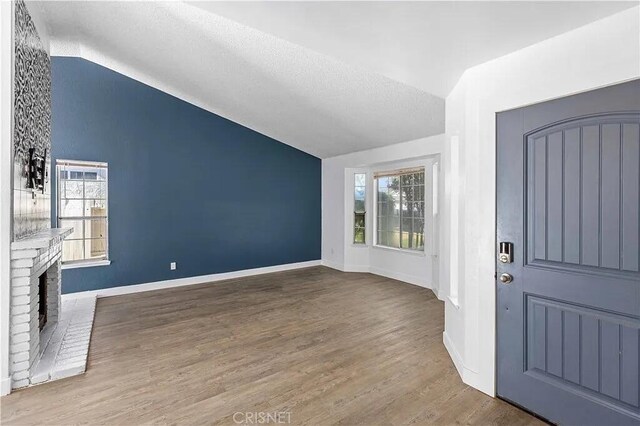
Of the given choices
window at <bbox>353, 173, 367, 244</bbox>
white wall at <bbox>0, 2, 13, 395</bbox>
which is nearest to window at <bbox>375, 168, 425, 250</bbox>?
window at <bbox>353, 173, 367, 244</bbox>

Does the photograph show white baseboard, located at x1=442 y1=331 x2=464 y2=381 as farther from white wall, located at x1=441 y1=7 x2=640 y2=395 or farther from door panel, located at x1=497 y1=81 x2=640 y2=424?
door panel, located at x1=497 y1=81 x2=640 y2=424

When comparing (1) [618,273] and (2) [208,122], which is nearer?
(1) [618,273]

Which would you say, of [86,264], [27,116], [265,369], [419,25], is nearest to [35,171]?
[27,116]

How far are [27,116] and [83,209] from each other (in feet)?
7.58

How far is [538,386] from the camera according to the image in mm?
1980

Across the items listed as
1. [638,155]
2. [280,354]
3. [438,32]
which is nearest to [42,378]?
[280,354]

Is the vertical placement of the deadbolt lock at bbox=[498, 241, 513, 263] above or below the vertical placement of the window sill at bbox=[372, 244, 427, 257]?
above

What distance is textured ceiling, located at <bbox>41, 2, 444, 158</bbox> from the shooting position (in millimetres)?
3361

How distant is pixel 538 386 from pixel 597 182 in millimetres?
1290

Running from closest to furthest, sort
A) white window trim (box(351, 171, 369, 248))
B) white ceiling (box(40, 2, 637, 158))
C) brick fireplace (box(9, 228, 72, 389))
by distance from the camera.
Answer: white ceiling (box(40, 2, 637, 158))
brick fireplace (box(9, 228, 72, 389))
white window trim (box(351, 171, 369, 248))

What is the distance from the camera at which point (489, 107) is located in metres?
2.20

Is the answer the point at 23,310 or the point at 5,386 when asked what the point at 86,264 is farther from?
the point at 5,386

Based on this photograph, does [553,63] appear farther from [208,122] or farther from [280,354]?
[208,122]

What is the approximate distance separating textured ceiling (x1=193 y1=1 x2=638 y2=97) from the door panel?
43 cm
